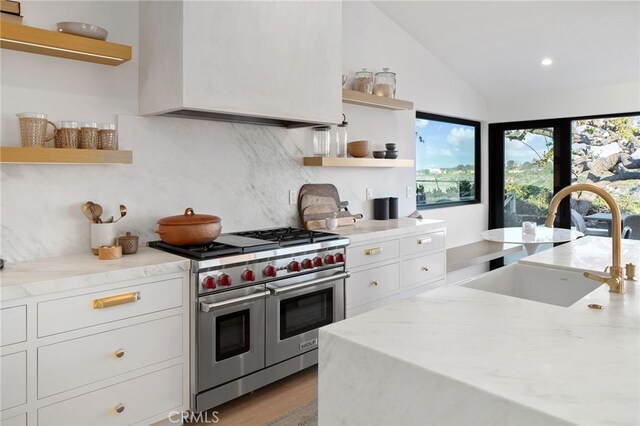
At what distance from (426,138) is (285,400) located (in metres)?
3.36

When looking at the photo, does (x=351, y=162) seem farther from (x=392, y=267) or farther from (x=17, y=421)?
(x=17, y=421)

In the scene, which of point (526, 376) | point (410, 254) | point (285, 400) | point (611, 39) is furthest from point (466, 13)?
point (526, 376)

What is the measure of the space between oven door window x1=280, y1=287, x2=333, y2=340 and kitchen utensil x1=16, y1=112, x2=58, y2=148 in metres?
1.58

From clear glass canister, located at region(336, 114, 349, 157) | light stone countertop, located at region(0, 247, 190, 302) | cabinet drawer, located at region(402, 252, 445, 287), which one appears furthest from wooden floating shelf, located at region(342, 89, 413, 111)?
light stone countertop, located at region(0, 247, 190, 302)

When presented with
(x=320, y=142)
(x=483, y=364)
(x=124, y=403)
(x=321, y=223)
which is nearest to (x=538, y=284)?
(x=483, y=364)

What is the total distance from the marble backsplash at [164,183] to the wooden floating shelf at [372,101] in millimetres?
430

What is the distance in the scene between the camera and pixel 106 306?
2123mm

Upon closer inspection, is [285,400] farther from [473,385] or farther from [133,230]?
[473,385]

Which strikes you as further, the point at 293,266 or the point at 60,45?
the point at 293,266

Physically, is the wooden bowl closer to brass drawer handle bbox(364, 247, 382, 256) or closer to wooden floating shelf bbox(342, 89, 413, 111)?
wooden floating shelf bbox(342, 89, 413, 111)

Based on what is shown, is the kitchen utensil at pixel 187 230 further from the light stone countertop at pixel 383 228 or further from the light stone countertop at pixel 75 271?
the light stone countertop at pixel 383 228

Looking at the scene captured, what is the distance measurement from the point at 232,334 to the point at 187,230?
25.2 inches

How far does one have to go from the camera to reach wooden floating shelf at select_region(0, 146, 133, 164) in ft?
7.08

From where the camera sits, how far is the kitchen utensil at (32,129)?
2.27 m
